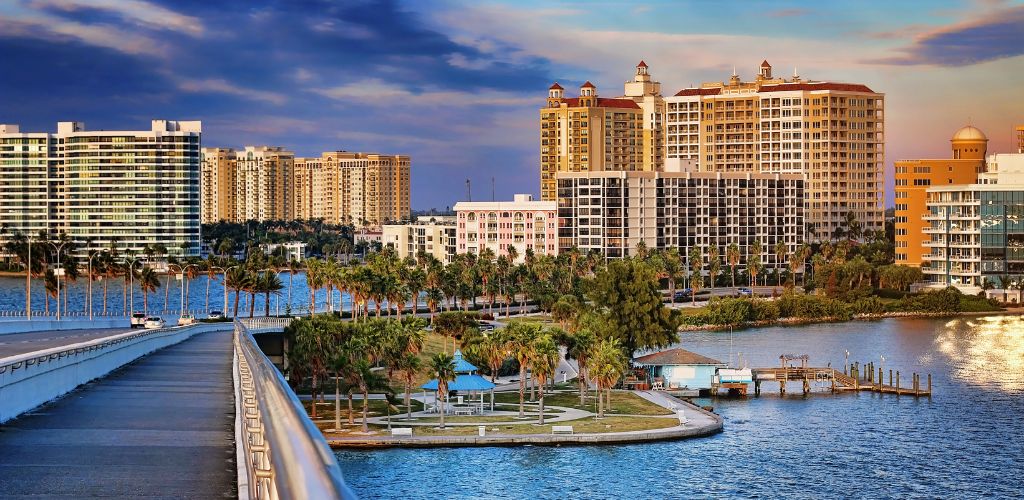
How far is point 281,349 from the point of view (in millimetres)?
98438

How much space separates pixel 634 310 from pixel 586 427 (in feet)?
133

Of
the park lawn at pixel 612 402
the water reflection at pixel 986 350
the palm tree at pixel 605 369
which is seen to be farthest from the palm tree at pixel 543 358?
the water reflection at pixel 986 350

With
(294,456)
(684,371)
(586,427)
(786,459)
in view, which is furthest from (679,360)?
(294,456)

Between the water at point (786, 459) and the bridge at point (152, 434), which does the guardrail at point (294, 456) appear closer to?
the bridge at point (152, 434)

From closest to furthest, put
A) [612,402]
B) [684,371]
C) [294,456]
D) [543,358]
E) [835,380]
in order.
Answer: [294,456], [543,358], [612,402], [684,371], [835,380]

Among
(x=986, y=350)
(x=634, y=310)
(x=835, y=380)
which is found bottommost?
(x=835, y=380)

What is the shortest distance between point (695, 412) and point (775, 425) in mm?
5440

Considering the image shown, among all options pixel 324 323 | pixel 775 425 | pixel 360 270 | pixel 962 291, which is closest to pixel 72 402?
pixel 324 323

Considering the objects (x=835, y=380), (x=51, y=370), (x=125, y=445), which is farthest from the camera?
(x=835, y=380)

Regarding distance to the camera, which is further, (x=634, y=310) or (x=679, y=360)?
(x=634, y=310)

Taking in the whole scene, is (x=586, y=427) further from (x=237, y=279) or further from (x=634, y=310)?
(x=237, y=279)

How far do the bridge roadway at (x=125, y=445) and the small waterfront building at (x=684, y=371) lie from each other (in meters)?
73.3

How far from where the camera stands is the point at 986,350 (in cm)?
13725

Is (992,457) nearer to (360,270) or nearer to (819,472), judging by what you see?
(819,472)
